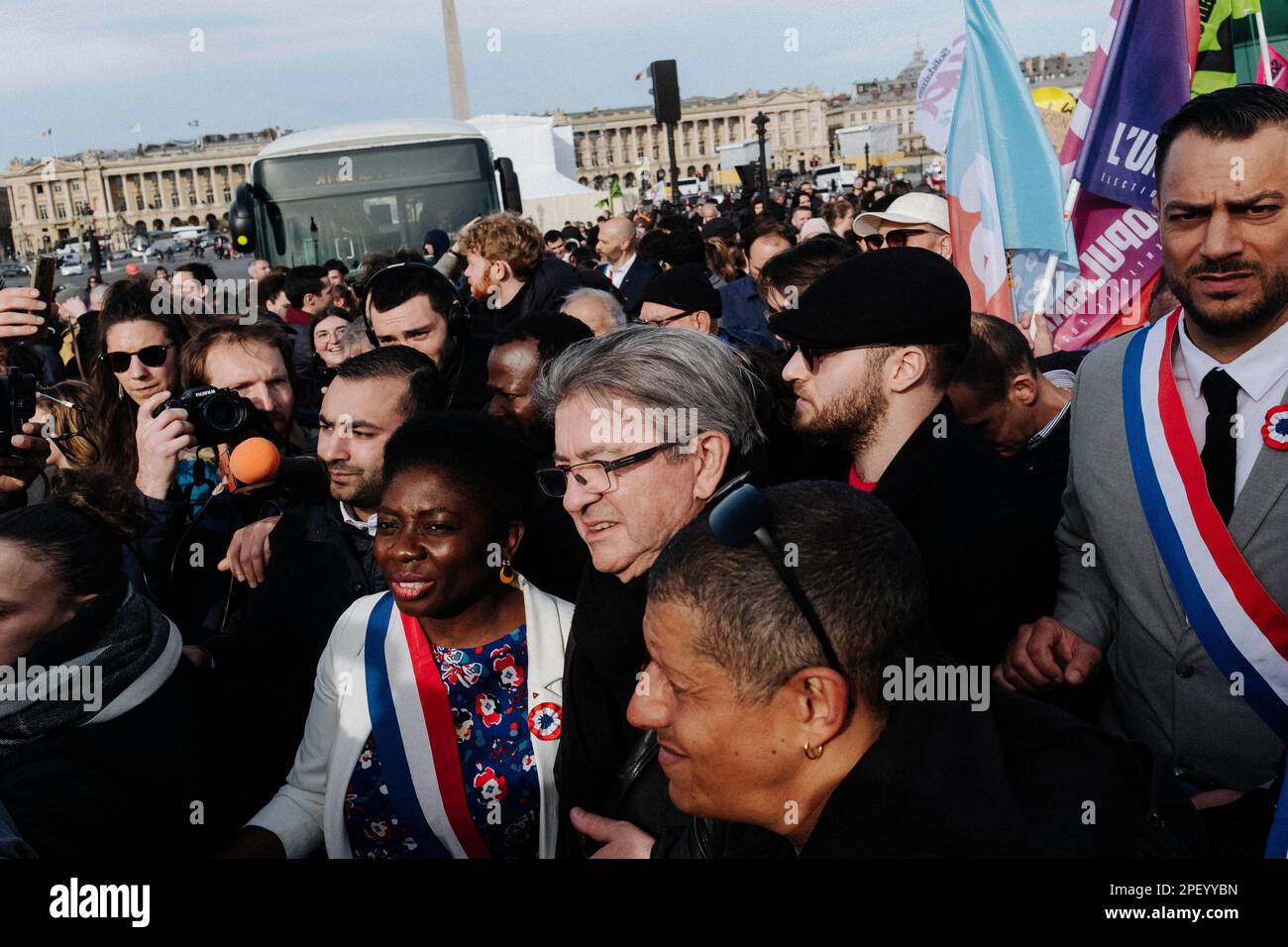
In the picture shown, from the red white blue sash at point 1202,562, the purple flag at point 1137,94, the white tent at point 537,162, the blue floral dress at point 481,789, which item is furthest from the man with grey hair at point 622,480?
the white tent at point 537,162

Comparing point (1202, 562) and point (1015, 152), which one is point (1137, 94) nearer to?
point (1015, 152)

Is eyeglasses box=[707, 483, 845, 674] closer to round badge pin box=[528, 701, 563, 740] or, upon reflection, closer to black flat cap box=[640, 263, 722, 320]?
round badge pin box=[528, 701, 563, 740]

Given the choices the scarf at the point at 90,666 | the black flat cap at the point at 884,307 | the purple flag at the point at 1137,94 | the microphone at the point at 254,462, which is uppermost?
the purple flag at the point at 1137,94

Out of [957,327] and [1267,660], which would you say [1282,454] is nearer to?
[1267,660]

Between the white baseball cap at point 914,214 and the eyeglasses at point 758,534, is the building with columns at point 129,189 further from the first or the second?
the eyeglasses at point 758,534

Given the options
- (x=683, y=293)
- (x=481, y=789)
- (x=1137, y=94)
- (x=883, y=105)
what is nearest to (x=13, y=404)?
(x=481, y=789)

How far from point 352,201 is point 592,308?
711 centimetres

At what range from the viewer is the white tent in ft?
59.3

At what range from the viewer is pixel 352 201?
1100cm

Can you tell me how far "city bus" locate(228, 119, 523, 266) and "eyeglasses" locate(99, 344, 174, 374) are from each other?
671 centimetres

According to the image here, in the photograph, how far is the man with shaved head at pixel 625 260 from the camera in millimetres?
8461

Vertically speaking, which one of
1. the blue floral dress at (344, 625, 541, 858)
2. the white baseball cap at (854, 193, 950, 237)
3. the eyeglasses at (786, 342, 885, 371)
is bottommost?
the blue floral dress at (344, 625, 541, 858)

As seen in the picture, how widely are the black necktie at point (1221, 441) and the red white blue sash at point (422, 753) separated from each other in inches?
58.2

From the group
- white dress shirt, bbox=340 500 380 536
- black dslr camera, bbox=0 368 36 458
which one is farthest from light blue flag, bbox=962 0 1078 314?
black dslr camera, bbox=0 368 36 458
